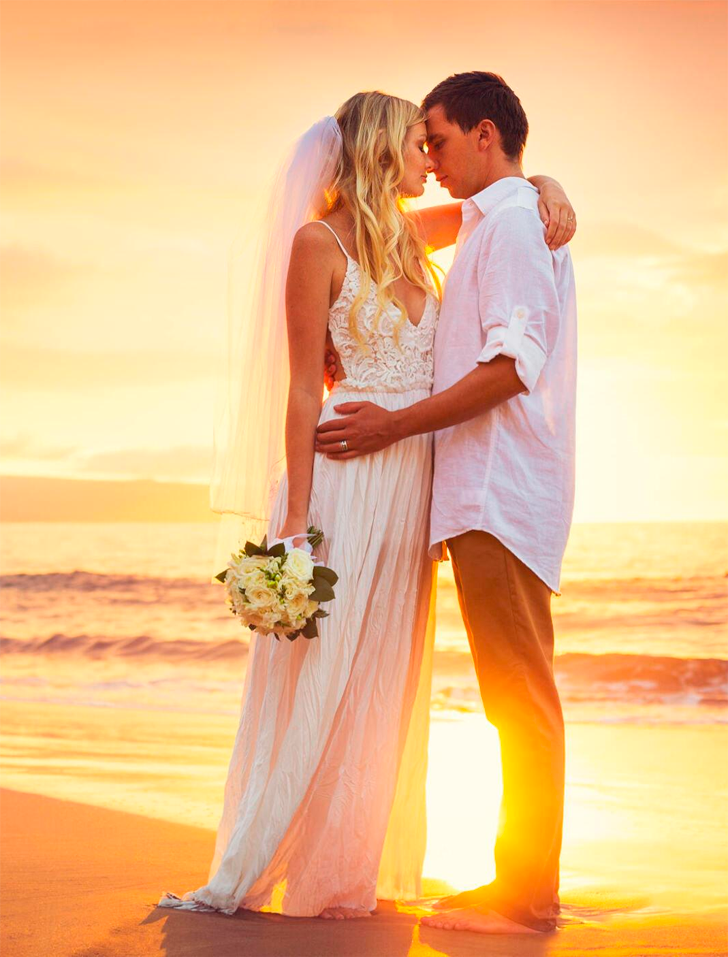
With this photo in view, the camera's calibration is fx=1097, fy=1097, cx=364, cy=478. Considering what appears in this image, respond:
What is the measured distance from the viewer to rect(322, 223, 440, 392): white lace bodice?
3240 mm

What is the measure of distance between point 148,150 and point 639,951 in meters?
9.25

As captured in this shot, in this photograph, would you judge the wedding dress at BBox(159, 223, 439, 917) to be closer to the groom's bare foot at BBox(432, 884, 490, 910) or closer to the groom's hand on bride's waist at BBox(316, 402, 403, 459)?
the groom's hand on bride's waist at BBox(316, 402, 403, 459)

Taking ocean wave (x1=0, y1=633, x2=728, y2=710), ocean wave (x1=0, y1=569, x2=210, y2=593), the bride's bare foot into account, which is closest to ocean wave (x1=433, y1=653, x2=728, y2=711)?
ocean wave (x1=0, y1=633, x2=728, y2=710)

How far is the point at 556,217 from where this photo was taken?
320cm

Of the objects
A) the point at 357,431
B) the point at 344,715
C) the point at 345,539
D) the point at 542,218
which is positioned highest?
the point at 542,218

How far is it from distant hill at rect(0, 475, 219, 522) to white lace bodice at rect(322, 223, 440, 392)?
2787cm

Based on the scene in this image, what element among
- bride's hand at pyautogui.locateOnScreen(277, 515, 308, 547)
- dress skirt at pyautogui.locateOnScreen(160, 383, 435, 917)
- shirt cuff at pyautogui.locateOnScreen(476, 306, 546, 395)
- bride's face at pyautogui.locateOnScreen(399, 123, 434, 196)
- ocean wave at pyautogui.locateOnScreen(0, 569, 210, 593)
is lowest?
dress skirt at pyautogui.locateOnScreen(160, 383, 435, 917)

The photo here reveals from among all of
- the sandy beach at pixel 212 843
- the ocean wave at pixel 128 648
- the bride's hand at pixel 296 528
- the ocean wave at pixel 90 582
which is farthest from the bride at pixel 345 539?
the ocean wave at pixel 90 582

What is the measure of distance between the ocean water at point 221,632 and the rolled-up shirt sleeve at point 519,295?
21.1 feet

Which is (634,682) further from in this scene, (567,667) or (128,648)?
(128,648)

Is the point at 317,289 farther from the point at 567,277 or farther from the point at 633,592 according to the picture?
the point at 633,592

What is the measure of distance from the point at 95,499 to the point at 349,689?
31.0 m

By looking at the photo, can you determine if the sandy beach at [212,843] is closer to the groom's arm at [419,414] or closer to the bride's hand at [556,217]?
the groom's arm at [419,414]

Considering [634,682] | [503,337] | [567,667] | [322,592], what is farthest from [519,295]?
[567,667]
